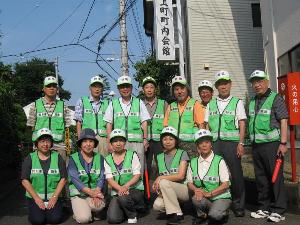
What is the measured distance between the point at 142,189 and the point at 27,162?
66.6 inches

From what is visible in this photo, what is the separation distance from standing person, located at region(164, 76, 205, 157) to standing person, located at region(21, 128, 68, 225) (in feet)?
5.80

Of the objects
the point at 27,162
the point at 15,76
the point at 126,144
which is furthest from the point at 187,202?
the point at 15,76

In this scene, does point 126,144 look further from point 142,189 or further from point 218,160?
Result: point 218,160

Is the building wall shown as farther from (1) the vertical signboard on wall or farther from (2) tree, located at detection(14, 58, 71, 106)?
(2) tree, located at detection(14, 58, 71, 106)


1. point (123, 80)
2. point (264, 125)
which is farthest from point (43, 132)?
point (264, 125)

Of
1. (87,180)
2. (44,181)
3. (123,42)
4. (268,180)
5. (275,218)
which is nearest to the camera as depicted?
(275,218)

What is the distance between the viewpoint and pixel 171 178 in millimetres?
6258

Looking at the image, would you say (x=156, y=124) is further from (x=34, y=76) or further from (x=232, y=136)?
(x=34, y=76)

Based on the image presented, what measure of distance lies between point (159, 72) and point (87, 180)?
12.3m

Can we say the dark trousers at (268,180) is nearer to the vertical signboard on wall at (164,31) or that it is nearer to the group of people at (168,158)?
the group of people at (168,158)

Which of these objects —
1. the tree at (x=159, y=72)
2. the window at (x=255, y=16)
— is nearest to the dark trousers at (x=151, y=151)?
the window at (x=255, y=16)

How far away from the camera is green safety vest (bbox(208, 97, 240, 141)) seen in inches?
248

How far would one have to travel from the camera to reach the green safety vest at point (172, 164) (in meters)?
6.36

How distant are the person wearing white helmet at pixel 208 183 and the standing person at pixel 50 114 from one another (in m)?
2.14
